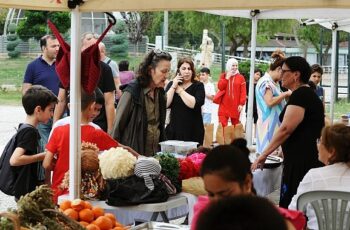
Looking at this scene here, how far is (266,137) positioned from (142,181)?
13.8 feet

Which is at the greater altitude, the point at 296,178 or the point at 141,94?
the point at 141,94

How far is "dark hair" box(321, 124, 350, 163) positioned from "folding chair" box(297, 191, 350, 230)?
26 centimetres

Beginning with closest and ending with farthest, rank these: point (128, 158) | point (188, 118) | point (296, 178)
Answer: point (128, 158), point (296, 178), point (188, 118)

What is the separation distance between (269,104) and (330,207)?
166 inches

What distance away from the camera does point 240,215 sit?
139 cm

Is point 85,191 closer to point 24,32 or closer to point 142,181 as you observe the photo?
point 142,181

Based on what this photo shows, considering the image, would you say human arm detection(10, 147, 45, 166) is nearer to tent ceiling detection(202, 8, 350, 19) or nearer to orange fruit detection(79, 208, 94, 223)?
orange fruit detection(79, 208, 94, 223)

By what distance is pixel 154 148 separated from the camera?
19.2 feet

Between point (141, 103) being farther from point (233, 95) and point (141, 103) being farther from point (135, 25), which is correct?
point (135, 25)

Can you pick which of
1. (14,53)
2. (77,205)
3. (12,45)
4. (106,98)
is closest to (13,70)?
(14,53)

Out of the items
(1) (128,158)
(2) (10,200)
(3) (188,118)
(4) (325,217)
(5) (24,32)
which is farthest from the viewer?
(5) (24,32)

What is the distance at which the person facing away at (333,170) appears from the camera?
158 inches

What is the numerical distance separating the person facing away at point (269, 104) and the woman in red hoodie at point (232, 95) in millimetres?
3340

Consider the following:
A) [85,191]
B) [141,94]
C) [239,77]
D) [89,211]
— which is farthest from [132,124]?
[239,77]
